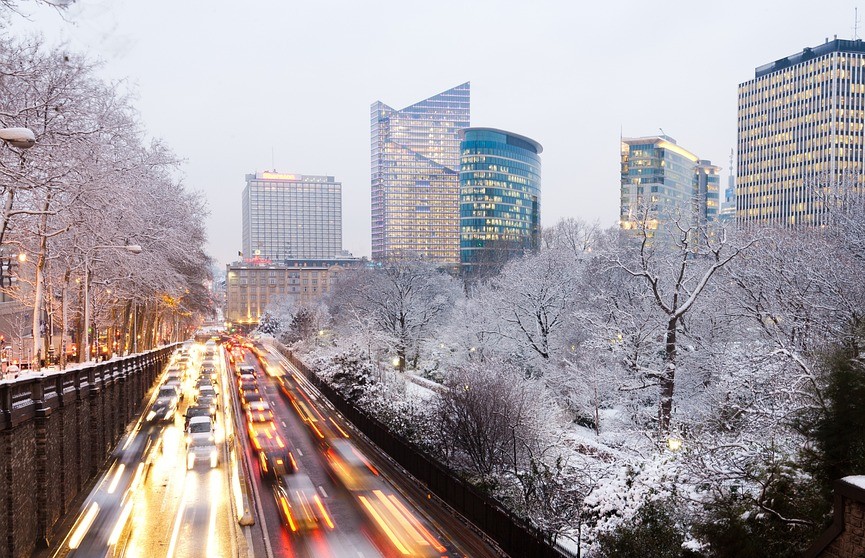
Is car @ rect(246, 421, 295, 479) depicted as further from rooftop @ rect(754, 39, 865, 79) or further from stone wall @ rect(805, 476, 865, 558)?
rooftop @ rect(754, 39, 865, 79)

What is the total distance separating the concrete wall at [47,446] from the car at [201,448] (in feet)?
12.8

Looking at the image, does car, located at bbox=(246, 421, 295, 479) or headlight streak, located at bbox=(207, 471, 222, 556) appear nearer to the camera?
headlight streak, located at bbox=(207, 471, 222, 556)

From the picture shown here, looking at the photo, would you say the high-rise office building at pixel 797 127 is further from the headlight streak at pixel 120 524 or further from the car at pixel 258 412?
the headlight streak at pixel 120 524

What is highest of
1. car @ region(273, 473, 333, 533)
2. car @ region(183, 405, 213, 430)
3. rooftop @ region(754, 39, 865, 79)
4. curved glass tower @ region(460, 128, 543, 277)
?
rooftop @ region(754, 39, 865, 79)

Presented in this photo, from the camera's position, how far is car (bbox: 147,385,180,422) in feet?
139

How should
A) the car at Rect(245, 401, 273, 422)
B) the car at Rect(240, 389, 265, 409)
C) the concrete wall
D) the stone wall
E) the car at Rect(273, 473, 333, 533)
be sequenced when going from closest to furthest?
the stone wall, the concrete wall, the car at Rect(273, 473, 333, 533), the car at Rect(245, 401, 273, 422), the car at Rect(240, 389, 265, 409)

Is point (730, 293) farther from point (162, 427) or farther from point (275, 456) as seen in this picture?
point (162, 427)

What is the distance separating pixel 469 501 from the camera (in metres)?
21.2

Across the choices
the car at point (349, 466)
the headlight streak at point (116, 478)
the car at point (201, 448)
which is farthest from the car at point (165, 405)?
the car at point (349, 466)

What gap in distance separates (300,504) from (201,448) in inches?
322

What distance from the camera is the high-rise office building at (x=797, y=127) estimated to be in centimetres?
13875

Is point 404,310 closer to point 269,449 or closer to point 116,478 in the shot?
point 269,449

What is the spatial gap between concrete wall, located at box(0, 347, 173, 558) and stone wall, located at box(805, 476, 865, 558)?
650 inches

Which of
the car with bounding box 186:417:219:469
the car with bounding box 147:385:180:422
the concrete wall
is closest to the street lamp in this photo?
the concrete wall
